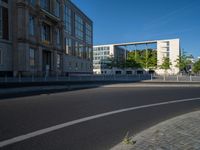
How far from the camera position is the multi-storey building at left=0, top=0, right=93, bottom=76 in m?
33.3

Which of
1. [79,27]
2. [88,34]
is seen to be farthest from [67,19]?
[88,34]

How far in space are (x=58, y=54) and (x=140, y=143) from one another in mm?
45152

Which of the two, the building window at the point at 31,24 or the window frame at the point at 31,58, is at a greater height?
the building window at the point at 31,24

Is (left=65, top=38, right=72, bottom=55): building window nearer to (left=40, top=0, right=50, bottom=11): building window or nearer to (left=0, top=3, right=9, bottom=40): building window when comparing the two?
(left=40, top=0, right=50, bottom=11): building window

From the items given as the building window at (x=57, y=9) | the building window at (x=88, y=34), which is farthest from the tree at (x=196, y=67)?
the building window at (x=57, y=9)

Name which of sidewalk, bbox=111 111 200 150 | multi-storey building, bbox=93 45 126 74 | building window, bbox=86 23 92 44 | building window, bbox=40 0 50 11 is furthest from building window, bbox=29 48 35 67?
multi-storey building, bbox=93 45 126 74

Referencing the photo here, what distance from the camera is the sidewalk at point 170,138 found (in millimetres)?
4523

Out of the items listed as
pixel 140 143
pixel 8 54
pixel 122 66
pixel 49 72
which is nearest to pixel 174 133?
pixel 140 143

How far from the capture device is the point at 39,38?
39125 millimetres

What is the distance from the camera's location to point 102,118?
24.6ft

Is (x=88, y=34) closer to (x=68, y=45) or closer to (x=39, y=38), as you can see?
(x=68, y=45)

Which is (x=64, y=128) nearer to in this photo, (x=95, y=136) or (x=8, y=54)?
(x=95, y=136)

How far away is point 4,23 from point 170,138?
108 ft

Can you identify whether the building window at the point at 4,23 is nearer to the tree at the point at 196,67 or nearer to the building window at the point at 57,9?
the building window at the point at 57,9
